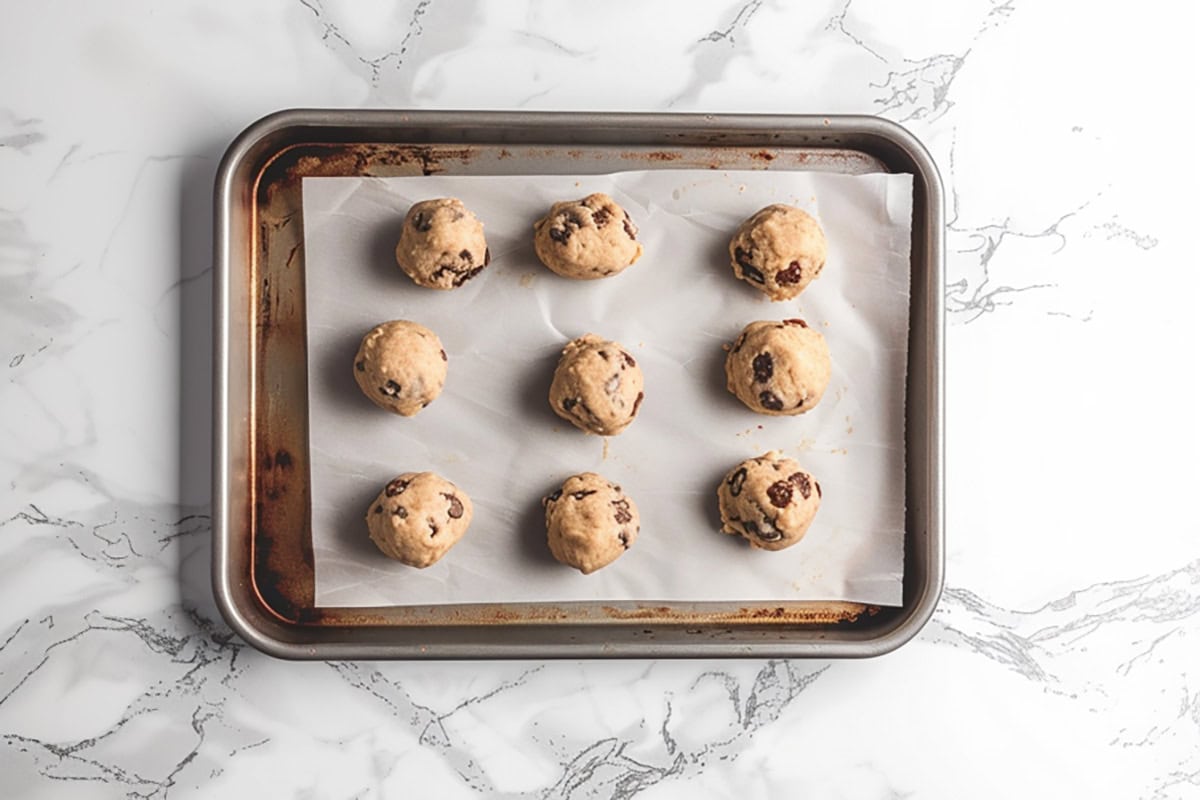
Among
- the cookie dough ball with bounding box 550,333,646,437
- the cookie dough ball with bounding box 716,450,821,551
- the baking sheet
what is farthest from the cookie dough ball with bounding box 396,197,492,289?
the cookie dough ball with bounding box 716,450,821,551

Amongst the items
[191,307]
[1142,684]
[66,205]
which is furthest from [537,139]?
[1142,684]

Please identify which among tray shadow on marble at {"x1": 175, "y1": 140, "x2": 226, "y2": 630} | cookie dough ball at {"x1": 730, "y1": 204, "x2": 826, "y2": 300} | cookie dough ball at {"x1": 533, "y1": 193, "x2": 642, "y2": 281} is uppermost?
cookie dough ball at {"x1": 730, "y1": 204, "x2": 826, "y2": 300}

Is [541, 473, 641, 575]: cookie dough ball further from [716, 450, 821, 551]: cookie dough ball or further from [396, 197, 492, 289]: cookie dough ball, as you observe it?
[396, 197, 492, 289]: cookie dough ball

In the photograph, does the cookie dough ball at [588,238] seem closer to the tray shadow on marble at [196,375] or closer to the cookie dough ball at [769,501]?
the cookie dough ball at [769,501]

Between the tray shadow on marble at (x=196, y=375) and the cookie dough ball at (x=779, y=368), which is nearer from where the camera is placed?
the cookie dough ball at (x=779, y=368)

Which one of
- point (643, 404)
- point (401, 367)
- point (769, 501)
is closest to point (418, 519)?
point (401, 367)

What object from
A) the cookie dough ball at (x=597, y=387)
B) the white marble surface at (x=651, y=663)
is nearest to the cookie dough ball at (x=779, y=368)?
the cookie dough ball at (x=597, y=387)
